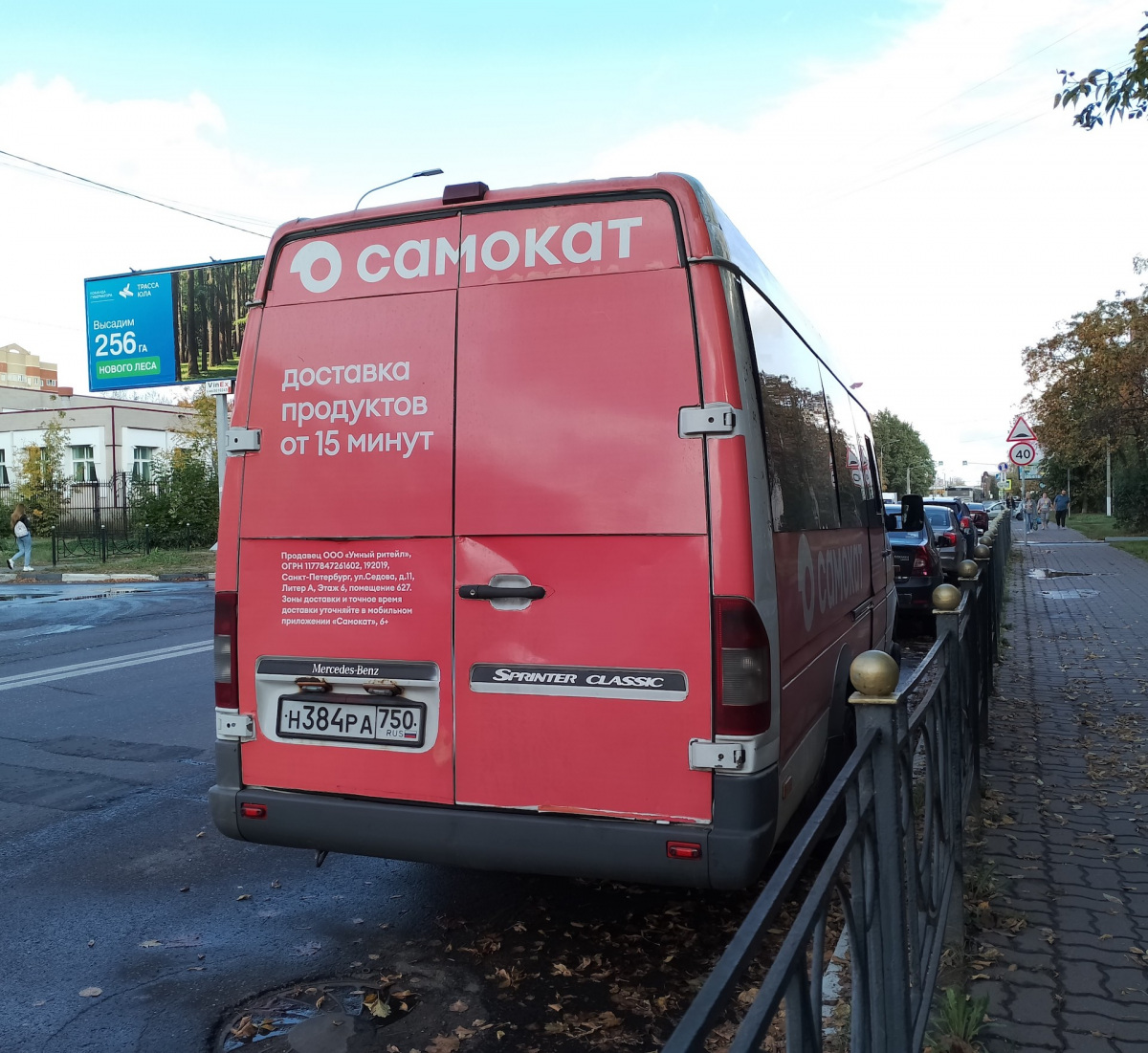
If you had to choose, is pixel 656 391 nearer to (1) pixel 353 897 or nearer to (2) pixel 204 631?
(1) pixel 353 897

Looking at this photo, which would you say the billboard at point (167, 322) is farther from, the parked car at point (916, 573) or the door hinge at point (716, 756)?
the door hinge at point (716, 756)

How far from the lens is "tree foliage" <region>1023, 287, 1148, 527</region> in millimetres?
33219

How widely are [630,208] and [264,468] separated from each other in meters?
1.63

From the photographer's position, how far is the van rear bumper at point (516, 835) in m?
3.25

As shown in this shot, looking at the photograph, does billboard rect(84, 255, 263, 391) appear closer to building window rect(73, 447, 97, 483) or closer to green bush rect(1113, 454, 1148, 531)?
building window rect(73, 447, 97, 483)

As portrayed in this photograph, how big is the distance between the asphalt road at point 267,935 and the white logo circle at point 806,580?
4.11ft

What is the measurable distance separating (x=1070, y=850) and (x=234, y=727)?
3.63m

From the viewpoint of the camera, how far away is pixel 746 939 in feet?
4.45

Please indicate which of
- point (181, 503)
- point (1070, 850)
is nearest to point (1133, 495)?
point (181, 503)

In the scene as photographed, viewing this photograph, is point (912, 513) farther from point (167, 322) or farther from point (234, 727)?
point (167, 322)

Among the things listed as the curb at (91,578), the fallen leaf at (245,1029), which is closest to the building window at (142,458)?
the curb at (91,578)

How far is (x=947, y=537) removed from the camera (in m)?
16.6

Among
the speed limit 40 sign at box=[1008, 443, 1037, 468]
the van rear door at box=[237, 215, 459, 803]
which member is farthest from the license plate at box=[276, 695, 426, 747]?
the speed limit 40 sign at box=[1008, 443, 1037, 468]

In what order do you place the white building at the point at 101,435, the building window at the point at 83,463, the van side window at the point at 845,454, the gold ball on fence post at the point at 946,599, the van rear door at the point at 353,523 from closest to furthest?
the van rear door at the point at 353,523
the gold ball on fence post at the point at 946,599
the van side window at the point at 845,454
the building window at the point at 83,463
the white building at the point at 101,435
